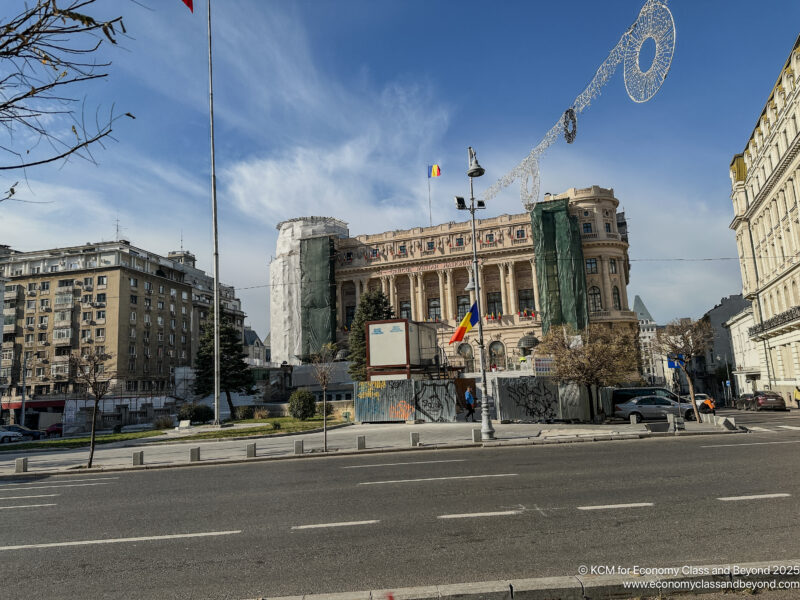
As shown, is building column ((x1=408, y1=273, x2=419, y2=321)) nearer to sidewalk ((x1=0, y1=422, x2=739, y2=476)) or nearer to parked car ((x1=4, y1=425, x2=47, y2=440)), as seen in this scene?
sidewalk ((x1=0, y1=422, x2=739, y2=476))

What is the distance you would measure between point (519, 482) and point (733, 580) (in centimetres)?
559

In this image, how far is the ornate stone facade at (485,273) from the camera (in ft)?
209

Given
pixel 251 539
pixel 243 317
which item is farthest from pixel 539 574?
pixel 243 317

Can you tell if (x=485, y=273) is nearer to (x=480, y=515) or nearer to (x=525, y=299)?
(x=525, y=299)

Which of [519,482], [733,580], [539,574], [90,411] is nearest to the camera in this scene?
[733,580]

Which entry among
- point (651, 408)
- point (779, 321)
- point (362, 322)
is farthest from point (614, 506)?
point (362, 322)

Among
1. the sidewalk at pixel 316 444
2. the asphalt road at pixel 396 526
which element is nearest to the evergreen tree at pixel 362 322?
the sidewalk at pixel 316 444

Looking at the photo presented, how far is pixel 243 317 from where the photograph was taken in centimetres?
10206

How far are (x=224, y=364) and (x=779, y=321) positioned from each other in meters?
50.1

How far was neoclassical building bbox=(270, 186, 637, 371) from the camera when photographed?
63.8 metres

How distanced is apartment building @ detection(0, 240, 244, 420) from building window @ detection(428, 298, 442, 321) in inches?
1433

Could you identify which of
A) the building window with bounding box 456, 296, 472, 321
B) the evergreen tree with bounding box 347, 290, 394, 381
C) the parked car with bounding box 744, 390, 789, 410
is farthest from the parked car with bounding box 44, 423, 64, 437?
the parked car with bounding box 744, 390, 789, 410

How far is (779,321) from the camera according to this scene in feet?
146

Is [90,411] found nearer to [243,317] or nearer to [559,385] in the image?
[559,385]
